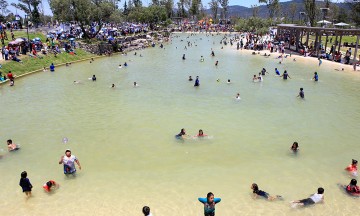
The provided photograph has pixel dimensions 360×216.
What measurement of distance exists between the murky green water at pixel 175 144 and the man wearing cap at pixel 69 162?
0.35 metres

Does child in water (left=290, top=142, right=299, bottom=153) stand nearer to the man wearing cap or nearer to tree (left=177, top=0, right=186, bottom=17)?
the man wearing cap

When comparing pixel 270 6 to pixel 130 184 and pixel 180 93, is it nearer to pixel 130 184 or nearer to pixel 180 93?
pixel 180 93

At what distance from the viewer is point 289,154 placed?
13.7m

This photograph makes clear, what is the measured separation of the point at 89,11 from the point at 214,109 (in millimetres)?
34827

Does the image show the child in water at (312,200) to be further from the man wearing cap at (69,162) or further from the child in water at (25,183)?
the child in water at (25,183)

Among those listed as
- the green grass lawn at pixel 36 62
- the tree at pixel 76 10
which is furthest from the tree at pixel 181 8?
the green grass lawn at pixel 36 62

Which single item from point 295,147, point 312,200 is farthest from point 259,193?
point 295,147

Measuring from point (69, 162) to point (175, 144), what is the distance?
519cm

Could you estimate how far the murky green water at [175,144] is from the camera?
10477 millimetres

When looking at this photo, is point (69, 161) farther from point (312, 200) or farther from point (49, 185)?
point (312, 200)

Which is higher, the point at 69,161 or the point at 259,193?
the point at 69,161

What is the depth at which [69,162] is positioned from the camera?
11609 millimetres

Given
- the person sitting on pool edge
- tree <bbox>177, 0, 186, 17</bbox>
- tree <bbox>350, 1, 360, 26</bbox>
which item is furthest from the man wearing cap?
tree <bbox>177, 0, 186, 17</bbox>

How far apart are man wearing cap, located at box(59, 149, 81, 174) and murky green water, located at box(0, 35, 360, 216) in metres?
0.35
